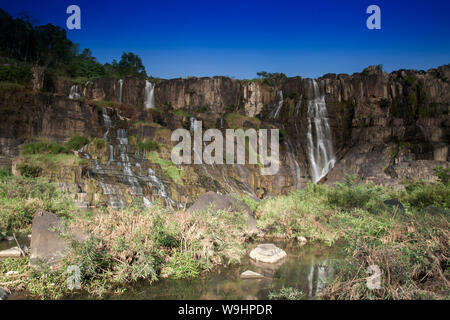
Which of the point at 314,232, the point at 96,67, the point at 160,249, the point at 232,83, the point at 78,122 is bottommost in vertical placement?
the point at 314,232

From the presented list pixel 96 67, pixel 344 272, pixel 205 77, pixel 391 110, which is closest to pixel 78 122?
pixel 205 77

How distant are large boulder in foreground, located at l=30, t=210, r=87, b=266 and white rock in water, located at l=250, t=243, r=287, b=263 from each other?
4147 millimetres

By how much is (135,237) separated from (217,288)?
1.81 meters

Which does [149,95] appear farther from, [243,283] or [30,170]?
[243,283]

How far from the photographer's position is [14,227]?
9.83 meters

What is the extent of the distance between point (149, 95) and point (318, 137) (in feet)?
66.0

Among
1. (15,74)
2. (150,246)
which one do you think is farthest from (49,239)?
(15,74)

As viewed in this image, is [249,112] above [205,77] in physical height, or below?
below

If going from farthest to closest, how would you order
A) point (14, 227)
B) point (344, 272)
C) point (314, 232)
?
point (314, 232) < point (14, 227) < point (344, 272)

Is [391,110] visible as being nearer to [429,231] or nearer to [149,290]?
[429,231]

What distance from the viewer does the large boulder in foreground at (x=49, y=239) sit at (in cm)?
602

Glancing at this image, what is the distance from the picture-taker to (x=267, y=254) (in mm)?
8148

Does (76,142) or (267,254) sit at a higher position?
(76,142)
